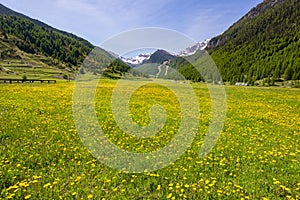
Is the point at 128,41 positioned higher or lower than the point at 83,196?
higher

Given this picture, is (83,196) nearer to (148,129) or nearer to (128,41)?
(148,129)

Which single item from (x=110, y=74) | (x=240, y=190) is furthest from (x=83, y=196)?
(x=110, y=74)

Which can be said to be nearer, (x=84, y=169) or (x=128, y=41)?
(x=84, y=169)

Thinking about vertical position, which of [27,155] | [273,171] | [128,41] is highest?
[128,41]

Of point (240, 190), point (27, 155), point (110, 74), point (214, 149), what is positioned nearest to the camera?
point (240, 190)

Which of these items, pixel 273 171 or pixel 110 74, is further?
pixel 110 74

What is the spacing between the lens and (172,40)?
532 inches

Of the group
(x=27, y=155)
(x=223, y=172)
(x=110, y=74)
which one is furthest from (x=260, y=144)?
(x=110, y=74)

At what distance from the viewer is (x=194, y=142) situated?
11.2 metres

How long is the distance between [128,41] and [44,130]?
21.3 feet

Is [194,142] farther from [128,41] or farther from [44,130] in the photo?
[44,130]

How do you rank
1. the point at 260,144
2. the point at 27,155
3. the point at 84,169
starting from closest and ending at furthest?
the point at 84,169, the point at 27,155, the point at 260,144

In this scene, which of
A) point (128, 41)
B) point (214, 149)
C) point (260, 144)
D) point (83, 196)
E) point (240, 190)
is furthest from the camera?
point (128, 41)

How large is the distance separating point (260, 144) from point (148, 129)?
234 inches
